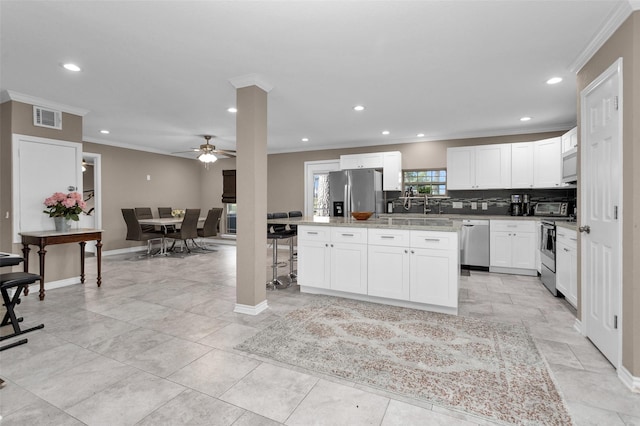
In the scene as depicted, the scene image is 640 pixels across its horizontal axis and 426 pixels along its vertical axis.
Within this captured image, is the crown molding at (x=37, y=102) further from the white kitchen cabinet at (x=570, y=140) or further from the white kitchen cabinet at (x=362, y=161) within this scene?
the white kitchen cabinet at (x=570, y=140)

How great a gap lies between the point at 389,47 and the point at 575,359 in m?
2.77

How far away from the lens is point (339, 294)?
3652 mm

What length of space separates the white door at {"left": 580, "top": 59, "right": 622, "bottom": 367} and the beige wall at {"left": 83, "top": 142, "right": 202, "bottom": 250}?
7785 millimetres

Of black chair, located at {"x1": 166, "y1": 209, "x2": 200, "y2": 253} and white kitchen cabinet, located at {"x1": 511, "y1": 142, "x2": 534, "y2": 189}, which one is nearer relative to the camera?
white kitchen cabinet, located at {"x1": 511, "y1": 142, "x2": 534, "y2": 189}

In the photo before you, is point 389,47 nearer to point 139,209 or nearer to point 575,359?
point 575,359

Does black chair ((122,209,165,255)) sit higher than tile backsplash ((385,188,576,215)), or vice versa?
tile backsplash ((385,188,576,215))

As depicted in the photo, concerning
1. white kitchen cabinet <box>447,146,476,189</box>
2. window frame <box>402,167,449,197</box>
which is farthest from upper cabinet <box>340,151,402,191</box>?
white kitchen cabinet <box>447,146,476,189</box>

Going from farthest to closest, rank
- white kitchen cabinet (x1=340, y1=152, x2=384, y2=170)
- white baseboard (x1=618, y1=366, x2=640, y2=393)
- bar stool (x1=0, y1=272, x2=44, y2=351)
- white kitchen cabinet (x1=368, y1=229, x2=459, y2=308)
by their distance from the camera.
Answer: white kitchen cabinet (x1=340, y1=152, x2=384, y2=170)
white kitchen cabinet (x1=368, y1=229, x2=459, y2=308)
bar stool (x1=0, y1=272, x2=44, y2=351)
white baseboard (x1=618, y1=366, x2=640, y2=393)

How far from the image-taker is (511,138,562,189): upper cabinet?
184 inches

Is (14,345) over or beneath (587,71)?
beneath

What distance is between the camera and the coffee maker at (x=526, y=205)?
5.18 metres

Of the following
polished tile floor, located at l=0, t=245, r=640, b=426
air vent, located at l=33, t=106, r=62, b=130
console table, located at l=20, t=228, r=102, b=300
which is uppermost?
air vent, located at l=33, t=106, r=62, b=130

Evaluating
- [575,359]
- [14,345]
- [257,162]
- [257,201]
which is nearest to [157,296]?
[14,345]

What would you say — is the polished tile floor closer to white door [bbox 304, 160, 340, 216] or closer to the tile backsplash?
the tile backsplash
